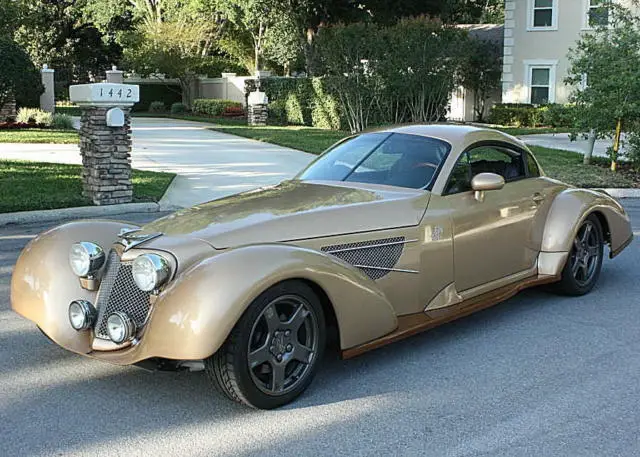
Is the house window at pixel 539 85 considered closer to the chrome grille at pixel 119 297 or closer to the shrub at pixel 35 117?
the shrub at pixel 35 117

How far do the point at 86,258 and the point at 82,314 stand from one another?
35 cm

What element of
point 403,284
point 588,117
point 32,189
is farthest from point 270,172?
point 403,284

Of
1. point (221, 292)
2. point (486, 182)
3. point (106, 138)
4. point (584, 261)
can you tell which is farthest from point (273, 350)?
point (106, 138)

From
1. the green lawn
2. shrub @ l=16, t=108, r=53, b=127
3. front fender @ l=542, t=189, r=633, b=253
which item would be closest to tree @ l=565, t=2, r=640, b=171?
the green lawn

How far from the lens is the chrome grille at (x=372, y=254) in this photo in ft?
15.0

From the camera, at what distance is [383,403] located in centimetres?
429

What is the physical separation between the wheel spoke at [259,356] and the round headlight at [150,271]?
2.01ft

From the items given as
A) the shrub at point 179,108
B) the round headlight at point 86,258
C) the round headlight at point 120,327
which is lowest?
the round headlight at point 120,327

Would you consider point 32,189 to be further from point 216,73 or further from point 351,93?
point 216,73

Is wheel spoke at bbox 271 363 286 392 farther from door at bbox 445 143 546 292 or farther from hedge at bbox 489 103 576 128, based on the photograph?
hedge at bbox 489 103 576 128

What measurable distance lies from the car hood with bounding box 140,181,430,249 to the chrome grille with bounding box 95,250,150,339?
0.34 metres

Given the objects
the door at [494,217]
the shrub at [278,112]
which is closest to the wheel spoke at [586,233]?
the door at [494,217]

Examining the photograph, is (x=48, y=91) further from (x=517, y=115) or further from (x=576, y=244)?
(x=576, y=244)

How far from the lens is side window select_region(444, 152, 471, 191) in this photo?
538cm
